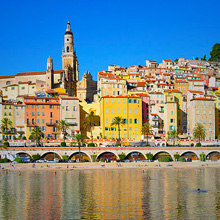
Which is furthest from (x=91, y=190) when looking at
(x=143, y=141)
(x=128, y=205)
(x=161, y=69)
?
(x=161, y=69)

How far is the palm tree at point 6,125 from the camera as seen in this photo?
103 m

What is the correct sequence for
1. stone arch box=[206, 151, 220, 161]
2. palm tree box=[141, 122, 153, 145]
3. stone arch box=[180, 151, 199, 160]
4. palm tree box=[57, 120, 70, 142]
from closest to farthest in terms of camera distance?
stone arch box=[180, 151, 199, 160]
stone arch box=[206, 151, 220, 161]
palm tree box=[141, 122, 153, 145]
palm tree box=[57, 120, 70, 142]

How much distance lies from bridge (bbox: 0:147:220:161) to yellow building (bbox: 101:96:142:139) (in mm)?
12728

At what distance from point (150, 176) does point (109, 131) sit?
31305mm

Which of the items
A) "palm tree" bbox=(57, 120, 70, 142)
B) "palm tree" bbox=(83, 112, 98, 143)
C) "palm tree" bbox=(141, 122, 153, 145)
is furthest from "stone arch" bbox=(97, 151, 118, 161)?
"palm tree" bbox=(57, 120, 70, 142)

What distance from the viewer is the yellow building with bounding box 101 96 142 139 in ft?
357

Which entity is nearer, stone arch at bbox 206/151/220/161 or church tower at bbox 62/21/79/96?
stone arch at bbox 206/151/220/161

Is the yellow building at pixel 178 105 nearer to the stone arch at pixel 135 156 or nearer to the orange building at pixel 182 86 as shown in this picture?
the orange building at pixel 182 86

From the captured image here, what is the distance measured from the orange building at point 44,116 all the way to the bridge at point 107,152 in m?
12.5

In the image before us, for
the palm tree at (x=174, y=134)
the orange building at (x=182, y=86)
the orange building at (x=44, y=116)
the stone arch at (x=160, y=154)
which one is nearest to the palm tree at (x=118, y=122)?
the stone arch at (x=160, y=154)

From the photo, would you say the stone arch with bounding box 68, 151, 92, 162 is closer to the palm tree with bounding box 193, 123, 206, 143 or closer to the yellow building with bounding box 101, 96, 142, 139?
the yellow building with bounding box 101, 96, 142, 139

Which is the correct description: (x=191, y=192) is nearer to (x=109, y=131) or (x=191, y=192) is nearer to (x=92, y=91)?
(x=109, y=131)

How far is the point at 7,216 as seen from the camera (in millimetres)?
46406

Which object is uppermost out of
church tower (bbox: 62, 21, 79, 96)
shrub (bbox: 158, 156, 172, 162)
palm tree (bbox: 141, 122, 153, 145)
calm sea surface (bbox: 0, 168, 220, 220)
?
church tower (bbox: 62, 21, 79, 96)
